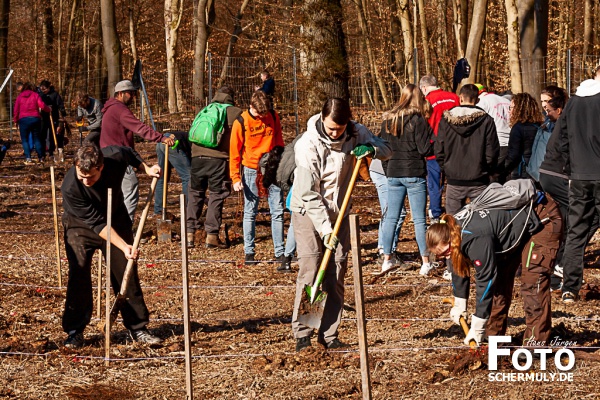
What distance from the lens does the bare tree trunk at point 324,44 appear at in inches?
452

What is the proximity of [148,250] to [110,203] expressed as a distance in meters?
4.67

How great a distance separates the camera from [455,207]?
26.8 feet

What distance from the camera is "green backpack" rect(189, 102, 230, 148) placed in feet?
33.9

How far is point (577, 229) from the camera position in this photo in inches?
306

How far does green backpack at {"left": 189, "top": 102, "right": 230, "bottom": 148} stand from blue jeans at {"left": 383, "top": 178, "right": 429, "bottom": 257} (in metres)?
2.38

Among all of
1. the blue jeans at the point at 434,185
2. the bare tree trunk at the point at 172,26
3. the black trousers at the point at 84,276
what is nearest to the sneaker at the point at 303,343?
the black trousers at the point at 84,276

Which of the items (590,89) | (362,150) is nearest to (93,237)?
(362,150)

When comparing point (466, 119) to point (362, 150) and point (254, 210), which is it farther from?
point (254, 210)

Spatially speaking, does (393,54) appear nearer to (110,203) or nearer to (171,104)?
(171,104)

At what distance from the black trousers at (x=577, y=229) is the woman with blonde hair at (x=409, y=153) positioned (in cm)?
157

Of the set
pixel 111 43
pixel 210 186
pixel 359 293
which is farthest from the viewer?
pixel 111 43

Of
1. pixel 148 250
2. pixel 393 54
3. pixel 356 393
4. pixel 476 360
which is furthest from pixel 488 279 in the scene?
pixel 393 54

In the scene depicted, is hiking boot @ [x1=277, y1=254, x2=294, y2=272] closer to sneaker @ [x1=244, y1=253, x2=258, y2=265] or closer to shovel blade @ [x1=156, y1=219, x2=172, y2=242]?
sneaker @ [x1=244, y1=253, x2=258, y2=265]

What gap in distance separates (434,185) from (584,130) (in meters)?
3.07
